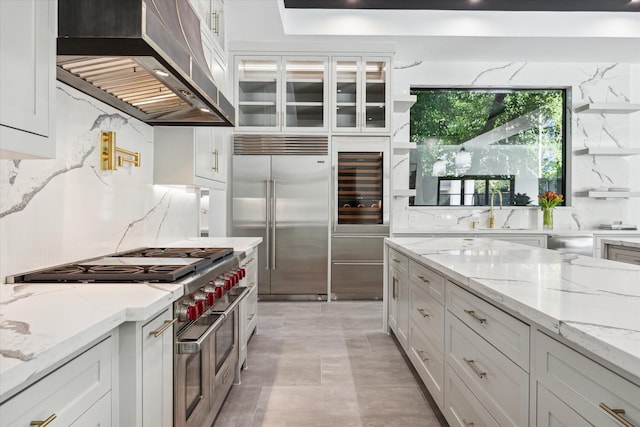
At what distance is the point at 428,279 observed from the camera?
2.23 meters

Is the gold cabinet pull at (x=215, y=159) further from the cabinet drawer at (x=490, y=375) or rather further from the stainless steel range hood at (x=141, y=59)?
the cabinet drawer at (x=490, y=375)

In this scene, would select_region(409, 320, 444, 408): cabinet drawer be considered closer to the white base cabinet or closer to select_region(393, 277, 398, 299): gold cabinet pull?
select_region(393, 277, 398, 299): gold cabinet pull

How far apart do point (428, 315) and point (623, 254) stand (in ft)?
6.94

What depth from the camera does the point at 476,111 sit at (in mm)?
5414

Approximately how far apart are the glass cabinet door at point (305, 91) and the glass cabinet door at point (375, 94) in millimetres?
497

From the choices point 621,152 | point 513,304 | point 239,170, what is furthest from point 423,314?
point 621,152

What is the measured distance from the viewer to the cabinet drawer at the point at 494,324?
1.21 m

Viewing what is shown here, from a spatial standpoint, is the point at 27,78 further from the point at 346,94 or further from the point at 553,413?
the point at 346,94

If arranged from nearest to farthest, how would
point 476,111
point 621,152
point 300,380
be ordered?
point 300,380
point 621,152
point 476,111

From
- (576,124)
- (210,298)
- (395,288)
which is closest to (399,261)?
(395,288)

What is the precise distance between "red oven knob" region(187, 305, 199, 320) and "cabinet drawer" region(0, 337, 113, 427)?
0.37 metres

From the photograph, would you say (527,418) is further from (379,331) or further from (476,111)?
(476,111)

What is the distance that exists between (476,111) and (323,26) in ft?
7.76

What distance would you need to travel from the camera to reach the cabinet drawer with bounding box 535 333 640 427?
0.79 metres
